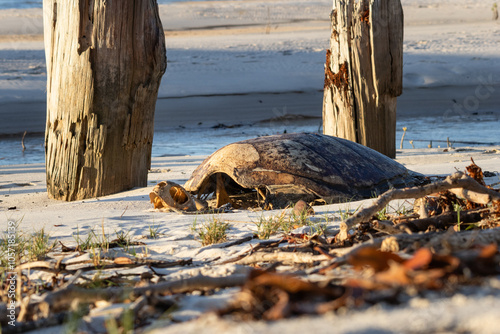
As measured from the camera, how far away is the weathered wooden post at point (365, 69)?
5.70 metres

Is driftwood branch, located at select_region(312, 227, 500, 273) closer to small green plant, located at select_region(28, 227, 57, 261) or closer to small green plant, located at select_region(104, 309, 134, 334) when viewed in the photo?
small green plant, located at select_region(104, 309, 134, 334)

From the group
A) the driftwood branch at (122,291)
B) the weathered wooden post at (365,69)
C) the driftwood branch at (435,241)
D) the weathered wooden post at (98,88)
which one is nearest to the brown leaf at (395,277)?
the driftwood branch at (435,241)

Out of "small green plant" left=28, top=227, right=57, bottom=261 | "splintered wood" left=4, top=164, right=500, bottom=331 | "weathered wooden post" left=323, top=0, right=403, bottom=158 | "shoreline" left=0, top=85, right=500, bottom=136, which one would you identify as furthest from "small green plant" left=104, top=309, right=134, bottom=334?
"shoreline" left=0, top=85, right=500, bottom=136

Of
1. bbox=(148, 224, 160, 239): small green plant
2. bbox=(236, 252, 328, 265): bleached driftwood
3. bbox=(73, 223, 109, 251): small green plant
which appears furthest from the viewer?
bbox=(148, 224, 160, 239): small green plant

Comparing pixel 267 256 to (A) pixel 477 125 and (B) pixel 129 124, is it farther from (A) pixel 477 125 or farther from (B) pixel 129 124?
(A) pixel 477 125

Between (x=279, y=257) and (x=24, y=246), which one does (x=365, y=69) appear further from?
(x=24, y=246)

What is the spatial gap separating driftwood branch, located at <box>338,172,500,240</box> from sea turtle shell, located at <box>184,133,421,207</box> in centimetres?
145

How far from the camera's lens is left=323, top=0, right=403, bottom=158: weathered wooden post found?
18.7 ft

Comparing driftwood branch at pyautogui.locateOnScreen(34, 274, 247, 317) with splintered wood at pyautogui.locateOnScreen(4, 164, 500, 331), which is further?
driftwood branch at pyautogui.locateOnScreen(34, 274, 247, 317)

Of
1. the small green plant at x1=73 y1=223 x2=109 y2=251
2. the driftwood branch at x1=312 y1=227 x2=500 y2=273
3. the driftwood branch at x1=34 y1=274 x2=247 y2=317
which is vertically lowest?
the small green plant at x1=73 y1=223 x2=109 y2=251

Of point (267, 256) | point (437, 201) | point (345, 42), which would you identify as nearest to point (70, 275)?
point (267, 256)

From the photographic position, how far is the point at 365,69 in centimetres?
577

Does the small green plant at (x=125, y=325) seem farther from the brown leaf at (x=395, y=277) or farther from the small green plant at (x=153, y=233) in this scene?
the small green plant at (x=153, y=233)

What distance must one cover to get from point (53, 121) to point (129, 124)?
0.64m
